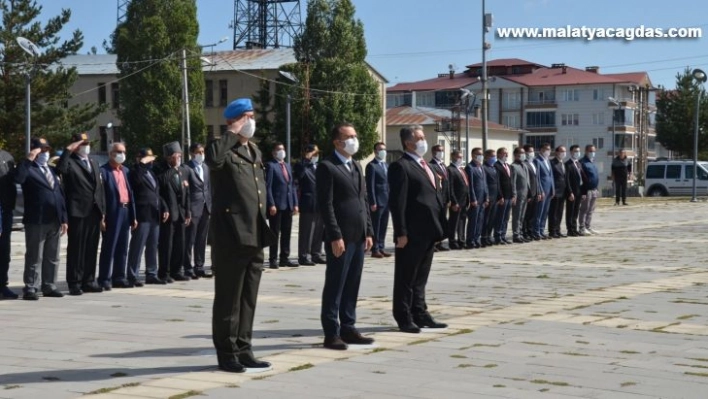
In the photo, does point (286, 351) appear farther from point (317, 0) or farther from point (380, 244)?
point (317, 0)

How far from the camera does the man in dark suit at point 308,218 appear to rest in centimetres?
1891

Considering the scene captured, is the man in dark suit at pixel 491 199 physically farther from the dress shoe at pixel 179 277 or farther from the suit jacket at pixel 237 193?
the suit jacket at pixel 237 193

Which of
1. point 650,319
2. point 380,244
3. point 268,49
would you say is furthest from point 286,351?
point 268,49

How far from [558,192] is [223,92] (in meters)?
62.8

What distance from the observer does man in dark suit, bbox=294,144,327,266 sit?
18.9 m

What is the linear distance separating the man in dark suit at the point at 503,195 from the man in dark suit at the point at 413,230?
1268 centimetres

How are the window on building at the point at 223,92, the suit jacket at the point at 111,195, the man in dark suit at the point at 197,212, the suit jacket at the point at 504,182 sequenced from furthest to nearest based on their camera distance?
A: 1. the window on building at the point at 223,92
2. the suit jacket at the point at 504,182
3. the man in dark suit at the point at 197,212
4. the suit jacket at the point at 111,195

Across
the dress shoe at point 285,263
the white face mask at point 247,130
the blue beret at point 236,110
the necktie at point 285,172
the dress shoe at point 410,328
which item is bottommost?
the dress shoe at point 410,328

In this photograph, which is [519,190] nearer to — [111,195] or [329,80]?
[111,195]

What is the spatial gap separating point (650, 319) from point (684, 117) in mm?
97595

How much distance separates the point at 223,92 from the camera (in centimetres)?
8625

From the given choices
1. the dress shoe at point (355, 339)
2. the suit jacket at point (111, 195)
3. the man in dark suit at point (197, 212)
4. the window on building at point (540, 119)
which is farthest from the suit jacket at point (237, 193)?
the window on building at point (540, 119)

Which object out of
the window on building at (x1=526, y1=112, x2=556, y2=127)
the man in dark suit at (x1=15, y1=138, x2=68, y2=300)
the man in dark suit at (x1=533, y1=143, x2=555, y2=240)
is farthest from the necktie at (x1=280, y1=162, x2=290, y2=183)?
the window on building at (x1=526, y1=112, x2=556, y2=127)

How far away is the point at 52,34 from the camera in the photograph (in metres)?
61.2
